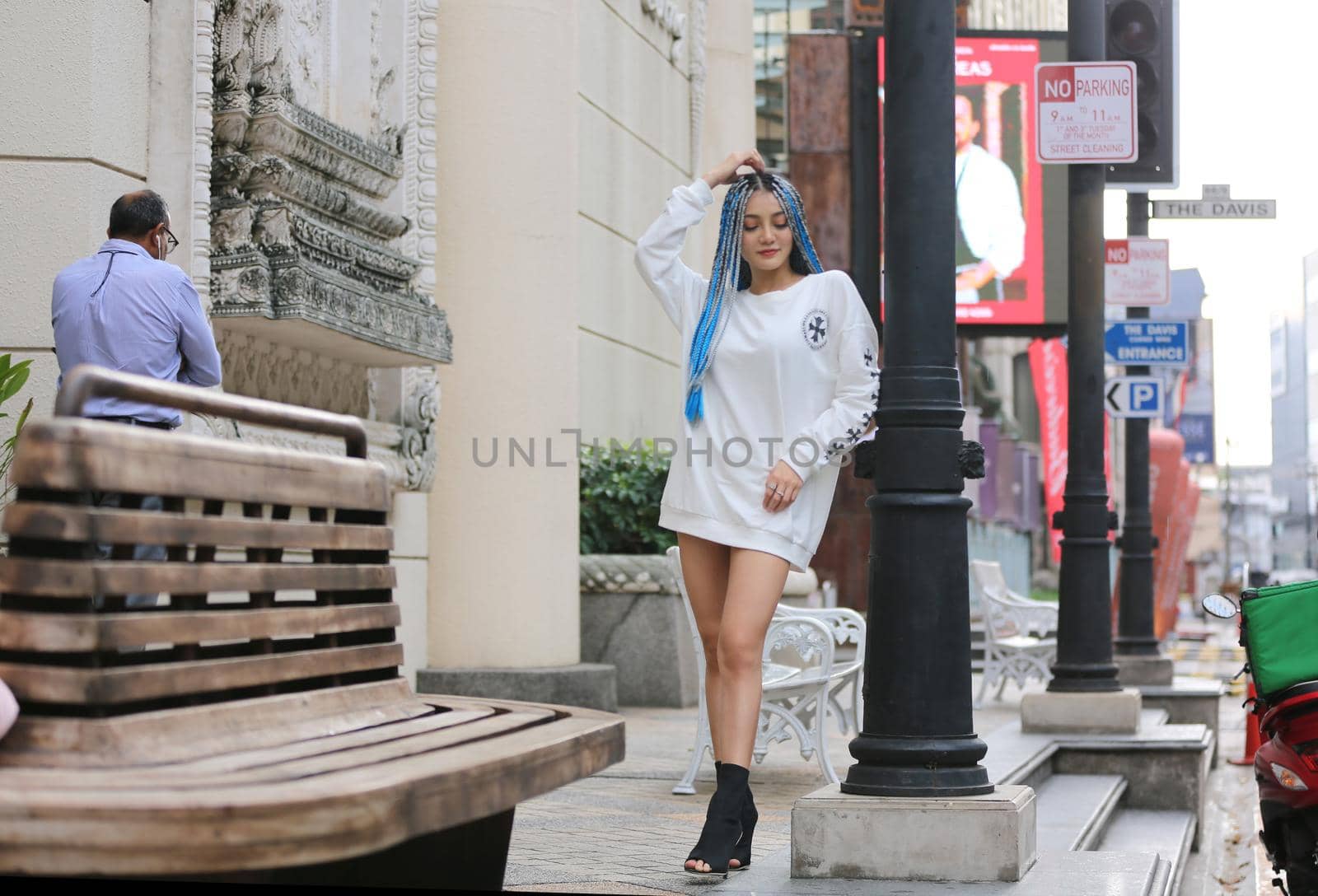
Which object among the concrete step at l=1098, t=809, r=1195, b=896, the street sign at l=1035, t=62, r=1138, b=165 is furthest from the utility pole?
the street sign at l=1035, t=62, r=1138, b=165

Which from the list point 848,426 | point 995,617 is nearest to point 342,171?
Answer: point 848,426

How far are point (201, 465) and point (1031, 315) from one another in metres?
21.3

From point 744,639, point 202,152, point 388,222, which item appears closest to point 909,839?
point 744,639

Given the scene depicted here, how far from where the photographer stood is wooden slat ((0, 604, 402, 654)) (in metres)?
2.47

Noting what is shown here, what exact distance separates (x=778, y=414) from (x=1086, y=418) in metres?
6.86

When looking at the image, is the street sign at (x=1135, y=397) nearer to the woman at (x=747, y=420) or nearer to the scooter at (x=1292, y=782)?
the scooter at (x=1292, y=782)

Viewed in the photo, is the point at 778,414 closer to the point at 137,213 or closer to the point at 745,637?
the point at 745,637

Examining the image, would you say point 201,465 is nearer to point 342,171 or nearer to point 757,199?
point 757,199

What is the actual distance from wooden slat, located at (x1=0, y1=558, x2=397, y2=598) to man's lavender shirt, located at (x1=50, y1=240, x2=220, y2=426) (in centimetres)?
286

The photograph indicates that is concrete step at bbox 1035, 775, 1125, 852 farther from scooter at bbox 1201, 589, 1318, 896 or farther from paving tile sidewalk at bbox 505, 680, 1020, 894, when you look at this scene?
paving tile sidewalk at bbox 505, 680, 1020, 894

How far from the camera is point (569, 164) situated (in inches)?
420

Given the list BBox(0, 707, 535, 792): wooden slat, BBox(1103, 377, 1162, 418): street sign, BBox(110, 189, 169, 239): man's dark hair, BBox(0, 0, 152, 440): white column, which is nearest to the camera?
BBox(0, 707, 535, 792): wooden slat

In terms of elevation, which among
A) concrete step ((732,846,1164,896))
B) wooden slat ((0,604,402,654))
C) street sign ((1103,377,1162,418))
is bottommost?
concrete step ((732,846,1164,896))

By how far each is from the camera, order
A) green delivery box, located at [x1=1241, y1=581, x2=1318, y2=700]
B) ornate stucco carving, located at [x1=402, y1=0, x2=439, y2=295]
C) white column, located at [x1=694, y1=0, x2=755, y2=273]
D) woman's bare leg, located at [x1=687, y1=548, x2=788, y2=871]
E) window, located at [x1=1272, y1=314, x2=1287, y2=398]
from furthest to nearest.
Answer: window, located at [x1=1272, y1=314, x2=1287, y2=398] → white column, located at [x1=694, y1=0, x2=755, y2=273] → ornate stucco carving, located at [x1=402, y1=0, x2=439, y2=295] → green delivery box, located at [x1=1241, y1=581, x2=1318, y2=700] → woman's bare leg, located at [x1=687, y1=548, x2=788, y2=871]
